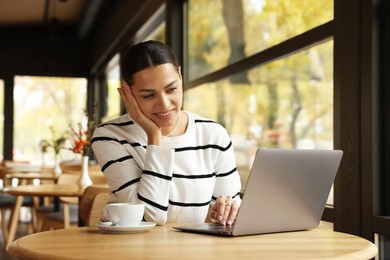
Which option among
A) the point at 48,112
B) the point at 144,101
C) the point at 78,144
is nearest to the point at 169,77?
the point at 144,101

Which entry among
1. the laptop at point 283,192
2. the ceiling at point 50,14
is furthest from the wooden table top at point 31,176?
the laptop at point 283,192

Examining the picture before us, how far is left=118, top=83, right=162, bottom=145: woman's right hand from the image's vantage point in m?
2.02

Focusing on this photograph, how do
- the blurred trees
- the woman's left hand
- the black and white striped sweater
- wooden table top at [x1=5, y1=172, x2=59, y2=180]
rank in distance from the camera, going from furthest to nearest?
1. wooden table top at [x1=5, y1=172, x2=59, y2=180]
2. the blurred trees
3. the black and white striped sweater
4. the woman's left hand

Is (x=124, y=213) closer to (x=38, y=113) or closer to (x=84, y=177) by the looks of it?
(x=84, y=177)

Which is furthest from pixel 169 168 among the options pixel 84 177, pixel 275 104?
pixel 275 104

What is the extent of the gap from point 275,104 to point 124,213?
4.64m

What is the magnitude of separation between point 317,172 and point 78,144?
10.4ft

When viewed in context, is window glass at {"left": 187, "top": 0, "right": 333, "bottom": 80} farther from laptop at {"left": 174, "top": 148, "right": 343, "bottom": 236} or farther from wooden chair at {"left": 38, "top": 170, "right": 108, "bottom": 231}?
laptop at {"left": 174, "top": 148, "right": 343, "bottom": 236}

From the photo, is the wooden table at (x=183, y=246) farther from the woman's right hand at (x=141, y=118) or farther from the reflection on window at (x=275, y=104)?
the reflection on window at (x=275, y=104)

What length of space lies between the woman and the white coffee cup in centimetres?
21

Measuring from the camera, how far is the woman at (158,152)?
1963 millimetres

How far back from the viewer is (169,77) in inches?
80.0

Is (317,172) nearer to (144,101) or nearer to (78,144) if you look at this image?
(144,101)

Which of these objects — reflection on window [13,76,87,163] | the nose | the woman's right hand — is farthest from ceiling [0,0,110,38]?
the nose
